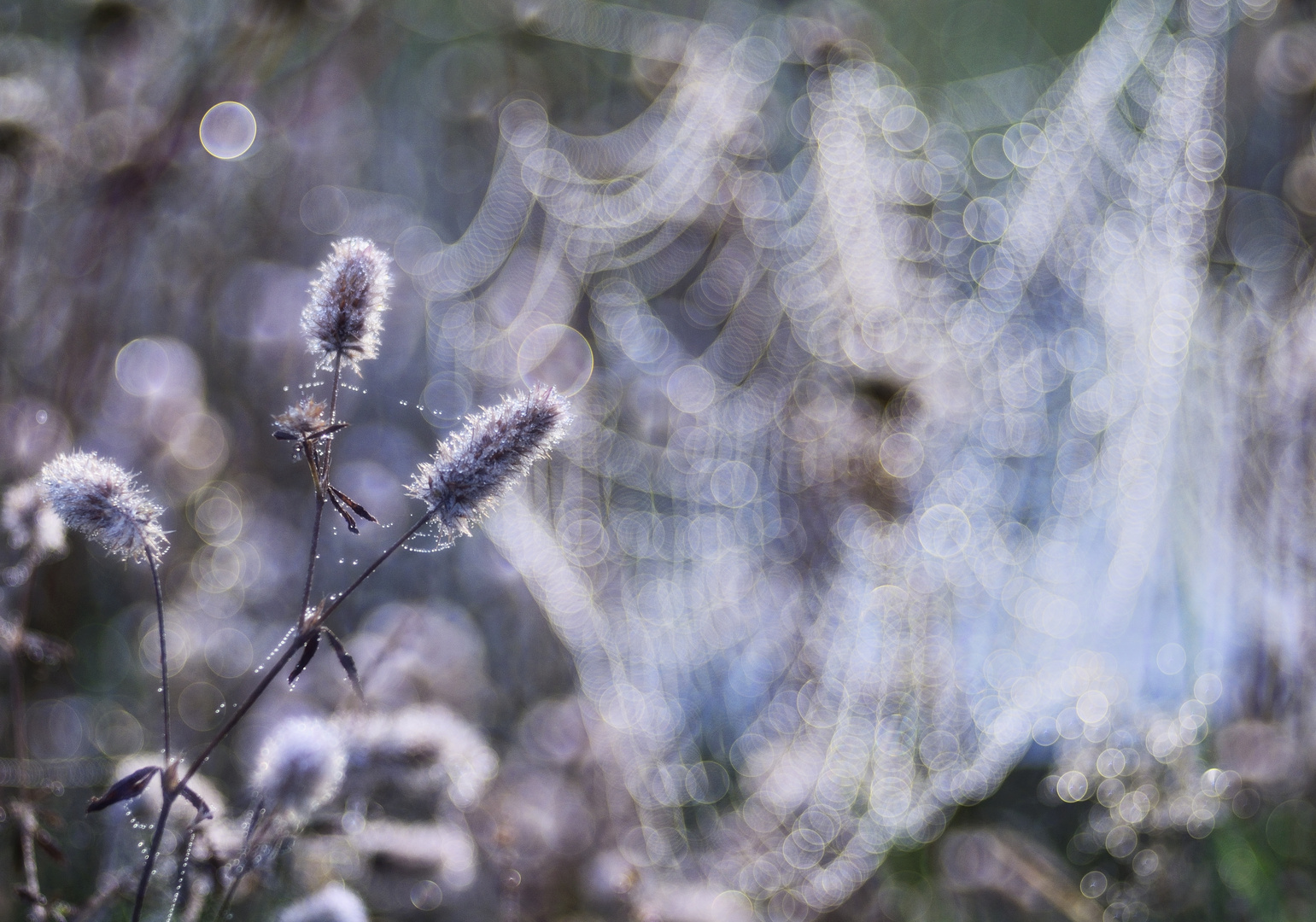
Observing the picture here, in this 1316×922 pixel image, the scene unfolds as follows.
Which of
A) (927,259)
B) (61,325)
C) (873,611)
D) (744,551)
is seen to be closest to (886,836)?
(873,611)

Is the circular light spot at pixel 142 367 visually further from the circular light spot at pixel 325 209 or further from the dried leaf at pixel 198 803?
the dried leaf at pixel 198 803

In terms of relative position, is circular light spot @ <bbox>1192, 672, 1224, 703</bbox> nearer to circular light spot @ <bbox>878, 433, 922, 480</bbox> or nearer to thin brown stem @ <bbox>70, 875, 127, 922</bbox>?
circular light spot @ <bbox>878, 433, 922, 480</bbox>

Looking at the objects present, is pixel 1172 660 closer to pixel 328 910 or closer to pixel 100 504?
pixel 328 910

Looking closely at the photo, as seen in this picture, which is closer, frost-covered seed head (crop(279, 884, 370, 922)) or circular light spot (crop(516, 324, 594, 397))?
frost-covered seed head (crop(279, 884, 370, 922))

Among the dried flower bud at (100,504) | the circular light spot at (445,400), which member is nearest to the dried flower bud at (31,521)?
the dried flower bud at (100,504)

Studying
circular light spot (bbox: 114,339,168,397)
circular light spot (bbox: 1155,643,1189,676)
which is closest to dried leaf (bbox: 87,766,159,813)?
circular light spot (bbox: 114,339,168,397)

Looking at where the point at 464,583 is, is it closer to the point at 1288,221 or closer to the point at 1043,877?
the point at 1043,877
